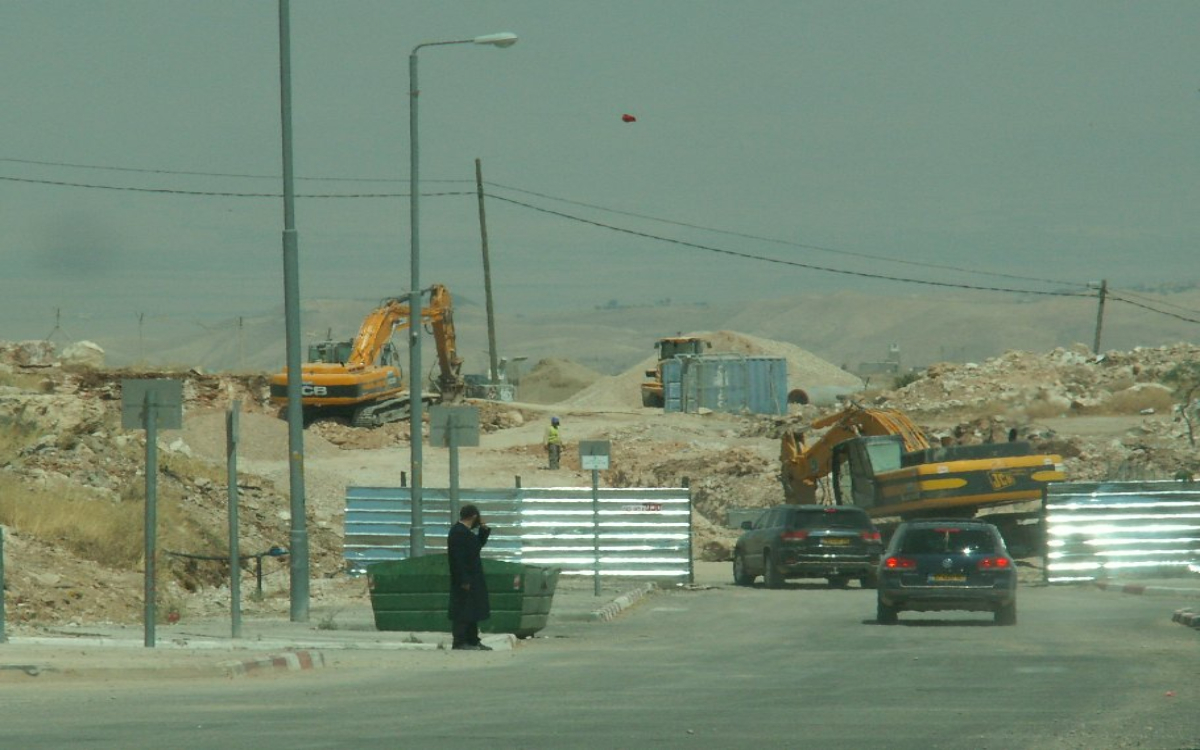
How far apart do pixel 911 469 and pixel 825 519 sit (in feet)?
18.7

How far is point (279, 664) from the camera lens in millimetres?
16547

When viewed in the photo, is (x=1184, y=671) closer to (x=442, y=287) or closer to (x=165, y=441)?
(x=165, y=441)

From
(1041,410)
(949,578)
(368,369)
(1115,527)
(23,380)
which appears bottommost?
(949,578)

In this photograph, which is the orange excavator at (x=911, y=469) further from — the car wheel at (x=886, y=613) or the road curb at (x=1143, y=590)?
the car wheel at (x=886, y=613)

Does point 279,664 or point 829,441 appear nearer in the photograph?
point 279,664

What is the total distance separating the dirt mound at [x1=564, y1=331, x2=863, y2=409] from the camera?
10606cm

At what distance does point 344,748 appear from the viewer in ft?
34.4

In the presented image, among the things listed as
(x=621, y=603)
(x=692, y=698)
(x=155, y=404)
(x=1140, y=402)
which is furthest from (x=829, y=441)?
(x=1140, y=402)

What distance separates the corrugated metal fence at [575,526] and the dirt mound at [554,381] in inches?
3556

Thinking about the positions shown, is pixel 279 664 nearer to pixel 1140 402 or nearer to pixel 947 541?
pixel 947 541

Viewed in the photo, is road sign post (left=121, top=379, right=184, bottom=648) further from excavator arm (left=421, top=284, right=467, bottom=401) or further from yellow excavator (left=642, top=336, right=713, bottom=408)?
yellow excavator (left=642, top=336, right=713, bottom=408)

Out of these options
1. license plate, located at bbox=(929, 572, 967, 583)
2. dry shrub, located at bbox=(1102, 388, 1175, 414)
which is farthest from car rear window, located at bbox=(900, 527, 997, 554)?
dry shrub, located at bbox=(1102, 388, 1175, 414)

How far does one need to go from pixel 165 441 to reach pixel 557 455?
12.0m

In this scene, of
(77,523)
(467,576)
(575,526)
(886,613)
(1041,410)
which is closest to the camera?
(467,576)
